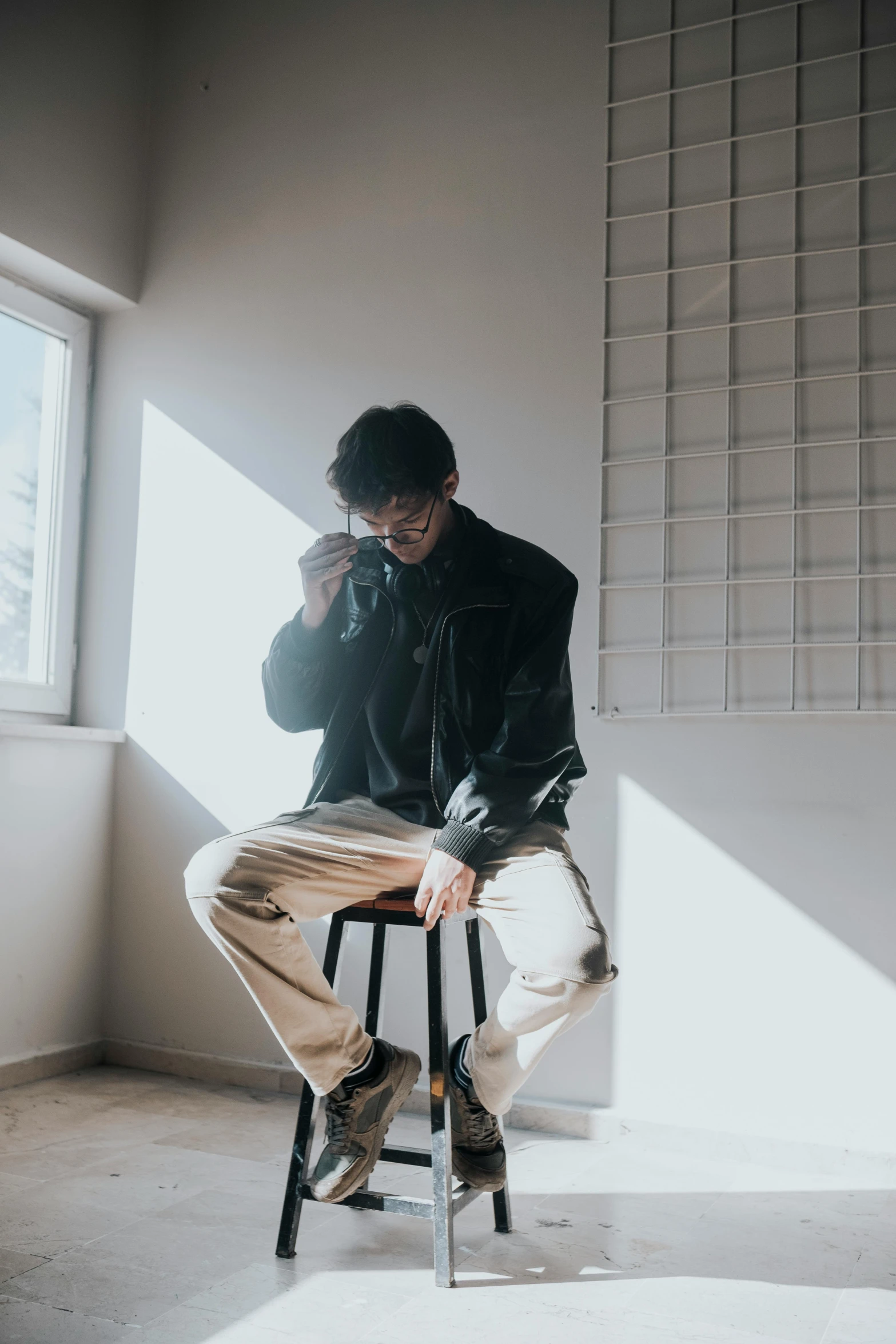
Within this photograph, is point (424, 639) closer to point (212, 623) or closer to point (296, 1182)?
point (296, 1182)

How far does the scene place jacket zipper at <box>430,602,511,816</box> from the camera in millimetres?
1821

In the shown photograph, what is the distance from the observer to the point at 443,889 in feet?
5.39

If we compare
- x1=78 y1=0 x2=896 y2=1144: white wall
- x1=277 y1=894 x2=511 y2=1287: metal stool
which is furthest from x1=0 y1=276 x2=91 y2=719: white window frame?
x1=277 y1=894 x2=511 y2=1287: metal stool

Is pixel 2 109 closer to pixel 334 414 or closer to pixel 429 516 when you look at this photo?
pixel 334 414

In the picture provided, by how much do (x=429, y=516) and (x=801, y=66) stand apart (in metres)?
1.34

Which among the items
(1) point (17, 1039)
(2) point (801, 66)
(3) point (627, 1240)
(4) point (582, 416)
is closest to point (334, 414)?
(4) point (582, 416)

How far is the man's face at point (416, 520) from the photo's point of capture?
1.87m

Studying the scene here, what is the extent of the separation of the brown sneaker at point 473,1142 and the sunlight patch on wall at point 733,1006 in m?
0.73

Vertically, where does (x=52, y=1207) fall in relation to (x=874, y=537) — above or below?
below

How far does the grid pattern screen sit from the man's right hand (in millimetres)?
799

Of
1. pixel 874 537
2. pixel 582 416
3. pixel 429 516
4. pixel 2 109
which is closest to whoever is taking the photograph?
pixel 429 516

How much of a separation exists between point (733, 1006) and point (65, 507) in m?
2.12

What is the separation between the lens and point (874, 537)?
7.38 feet

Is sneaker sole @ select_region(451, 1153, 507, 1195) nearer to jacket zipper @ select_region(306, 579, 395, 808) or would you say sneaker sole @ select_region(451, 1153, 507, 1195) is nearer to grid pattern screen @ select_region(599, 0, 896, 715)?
jacket zipper @ select_region(306, 579, 395, 808)
